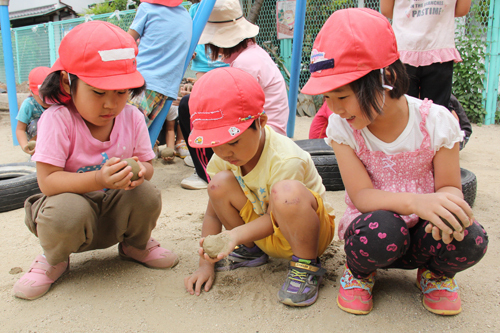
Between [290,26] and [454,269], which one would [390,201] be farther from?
[290,26]

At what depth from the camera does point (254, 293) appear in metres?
1.55

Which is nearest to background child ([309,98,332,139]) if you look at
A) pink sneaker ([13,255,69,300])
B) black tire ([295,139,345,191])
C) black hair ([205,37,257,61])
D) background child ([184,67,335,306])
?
black tire ([295,139,345,191])

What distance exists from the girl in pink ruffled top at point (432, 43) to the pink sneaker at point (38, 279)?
238 centimetres

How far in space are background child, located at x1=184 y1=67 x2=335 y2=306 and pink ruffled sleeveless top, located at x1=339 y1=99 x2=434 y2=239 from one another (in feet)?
0.75

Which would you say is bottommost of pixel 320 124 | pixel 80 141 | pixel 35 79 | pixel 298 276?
pixel 298 276

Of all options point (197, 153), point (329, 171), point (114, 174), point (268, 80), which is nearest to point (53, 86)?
point (114, 174)

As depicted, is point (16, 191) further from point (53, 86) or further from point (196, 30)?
point (196, 30)

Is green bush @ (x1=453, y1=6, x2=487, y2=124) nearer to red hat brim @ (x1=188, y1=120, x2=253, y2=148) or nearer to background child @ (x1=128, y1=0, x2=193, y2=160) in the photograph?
background child @ (x1=128, y1=0, x2=193, y2=160)

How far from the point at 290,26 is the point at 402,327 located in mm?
6527

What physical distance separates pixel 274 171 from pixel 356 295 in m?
0.53

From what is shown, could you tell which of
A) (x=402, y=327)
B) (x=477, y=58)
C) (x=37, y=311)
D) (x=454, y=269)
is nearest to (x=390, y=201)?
(x=454, y=269)

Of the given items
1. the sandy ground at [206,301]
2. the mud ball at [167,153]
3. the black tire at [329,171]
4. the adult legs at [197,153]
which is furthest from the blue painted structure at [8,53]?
the black tire at [329,171]

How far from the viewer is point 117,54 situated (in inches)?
59.1

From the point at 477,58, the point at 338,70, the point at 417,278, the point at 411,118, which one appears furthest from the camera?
the point at 477,58
